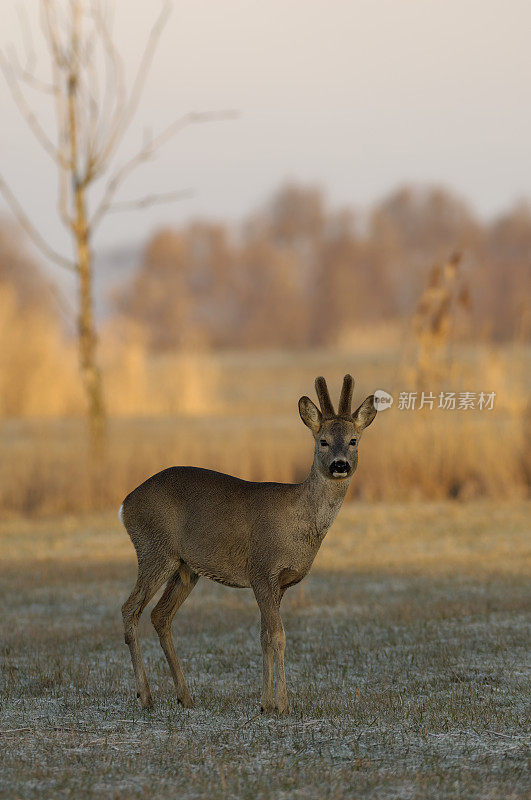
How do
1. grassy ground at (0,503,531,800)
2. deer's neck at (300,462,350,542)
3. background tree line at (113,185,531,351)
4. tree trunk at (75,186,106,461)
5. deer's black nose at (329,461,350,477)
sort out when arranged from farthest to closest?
1. background tree line at (113,185,531,351)
2. tree trunk at (75,186,106,461)
3. deer's neck at (300,462,350,542)
4. deer's black nose at (329,461,350,477)
5. grassy ground at (0,503,531,800)

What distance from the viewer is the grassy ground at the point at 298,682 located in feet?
18.7

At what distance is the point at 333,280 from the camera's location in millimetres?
72500

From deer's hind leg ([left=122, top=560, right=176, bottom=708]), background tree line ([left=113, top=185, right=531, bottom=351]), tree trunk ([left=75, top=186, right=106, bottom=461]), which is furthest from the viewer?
background tree line ([left=113, top=185, right=531, bottom=351])

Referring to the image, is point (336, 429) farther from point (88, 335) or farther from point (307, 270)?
point (307, 270)

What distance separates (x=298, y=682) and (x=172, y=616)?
112 cm

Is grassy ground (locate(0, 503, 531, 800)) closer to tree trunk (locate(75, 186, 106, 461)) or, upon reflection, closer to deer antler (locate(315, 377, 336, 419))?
deer antler (locate(315, 377, 336, 419))

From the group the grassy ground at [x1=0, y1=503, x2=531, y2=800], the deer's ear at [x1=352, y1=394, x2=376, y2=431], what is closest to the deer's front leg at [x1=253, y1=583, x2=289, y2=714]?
the grassy ground at [x1=0, y1=503, x2=531, y2=800]

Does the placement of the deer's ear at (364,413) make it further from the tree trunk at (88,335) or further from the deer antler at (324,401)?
the tree trunk at (88,335)

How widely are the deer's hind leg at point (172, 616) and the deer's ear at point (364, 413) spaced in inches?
53.4

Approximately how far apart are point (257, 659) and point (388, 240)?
68.6 metres

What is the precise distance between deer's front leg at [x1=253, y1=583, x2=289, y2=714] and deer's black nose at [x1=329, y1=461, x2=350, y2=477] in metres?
0.77

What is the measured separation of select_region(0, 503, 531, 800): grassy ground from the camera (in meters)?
5.70

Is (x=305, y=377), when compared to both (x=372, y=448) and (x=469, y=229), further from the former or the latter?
(x=469, y=229)

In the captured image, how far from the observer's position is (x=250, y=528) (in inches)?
274
